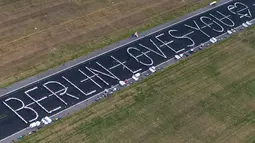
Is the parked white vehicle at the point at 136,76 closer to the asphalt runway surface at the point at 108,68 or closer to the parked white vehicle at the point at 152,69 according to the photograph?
the asphalt runway surface at the point at 108,68

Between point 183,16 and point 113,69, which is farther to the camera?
point 183,16

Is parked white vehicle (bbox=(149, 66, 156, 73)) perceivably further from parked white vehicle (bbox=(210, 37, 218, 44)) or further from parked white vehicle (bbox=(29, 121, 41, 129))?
parked white vehicle (bbox=(29, 121, 41, 129))

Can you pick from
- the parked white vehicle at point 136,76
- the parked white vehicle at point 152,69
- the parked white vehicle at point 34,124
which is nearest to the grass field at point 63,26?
the parked white vehicle at point 34,124

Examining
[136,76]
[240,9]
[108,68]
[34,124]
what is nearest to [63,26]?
[108,68]

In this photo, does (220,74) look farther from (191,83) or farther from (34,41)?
(34,41)

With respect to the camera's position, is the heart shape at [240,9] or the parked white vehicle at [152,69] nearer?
the parked white vehicle at [152,69]

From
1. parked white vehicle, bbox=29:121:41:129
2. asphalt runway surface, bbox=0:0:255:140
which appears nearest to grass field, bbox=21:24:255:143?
parked white vehicle, bbox=29:121:41:129

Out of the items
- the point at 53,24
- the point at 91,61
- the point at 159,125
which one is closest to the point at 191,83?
the point at 159,125
